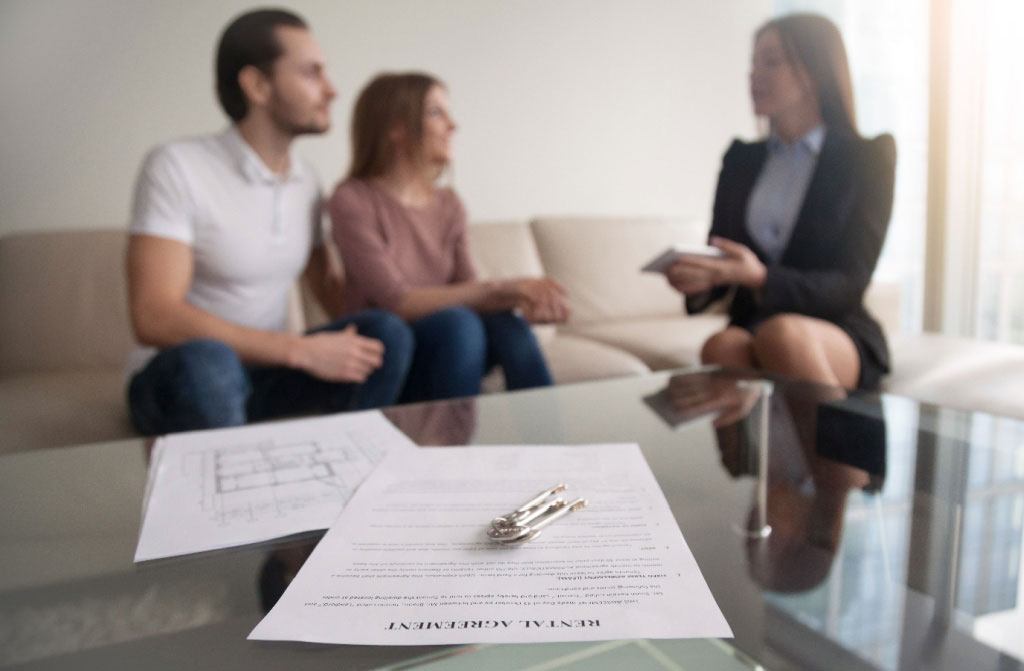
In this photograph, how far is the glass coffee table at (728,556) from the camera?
36 centimetres

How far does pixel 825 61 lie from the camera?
134cm

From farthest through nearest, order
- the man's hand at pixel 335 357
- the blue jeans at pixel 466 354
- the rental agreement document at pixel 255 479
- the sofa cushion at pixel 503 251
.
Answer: the sofa cushion at pixel 503 251, the blue jeans at pixel 466 354, the man's hand at pixel 335 357, the rental agreement document at pixel 255 479

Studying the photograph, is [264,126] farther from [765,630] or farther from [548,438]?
[765,630]

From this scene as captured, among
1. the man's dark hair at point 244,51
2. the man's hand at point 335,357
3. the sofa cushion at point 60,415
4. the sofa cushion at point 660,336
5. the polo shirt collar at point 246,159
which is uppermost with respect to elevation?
the man's dark hair at point 244,51

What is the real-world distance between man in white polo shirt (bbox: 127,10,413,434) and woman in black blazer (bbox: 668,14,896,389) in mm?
608

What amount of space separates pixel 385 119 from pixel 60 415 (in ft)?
2.87

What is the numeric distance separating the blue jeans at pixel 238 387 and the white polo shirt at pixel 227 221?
0.18 metres

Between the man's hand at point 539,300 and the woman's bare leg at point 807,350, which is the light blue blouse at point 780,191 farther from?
the man's hand at point 539,300

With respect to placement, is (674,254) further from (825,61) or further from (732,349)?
(825,61)

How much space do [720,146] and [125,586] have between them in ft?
8.94

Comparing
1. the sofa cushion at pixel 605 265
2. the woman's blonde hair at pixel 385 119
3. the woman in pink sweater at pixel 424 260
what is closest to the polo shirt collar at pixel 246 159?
the woman in pink sweater at pixel 424 260

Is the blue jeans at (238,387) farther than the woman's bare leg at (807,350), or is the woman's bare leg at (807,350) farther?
the woman's bare leg at (807,350)

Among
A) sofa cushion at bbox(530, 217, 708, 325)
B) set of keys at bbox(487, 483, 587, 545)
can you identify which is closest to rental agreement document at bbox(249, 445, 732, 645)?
set of keys at bbox(487, 483, 587, 545)

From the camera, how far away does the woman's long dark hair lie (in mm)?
1341
